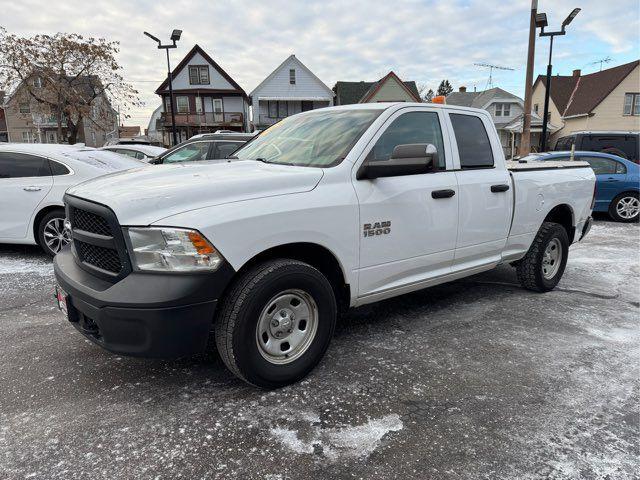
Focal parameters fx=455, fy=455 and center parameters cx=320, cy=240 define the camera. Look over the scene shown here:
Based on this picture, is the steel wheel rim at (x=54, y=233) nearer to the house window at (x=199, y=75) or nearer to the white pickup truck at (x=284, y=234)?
the white pickup truck at (x=284, y=234)

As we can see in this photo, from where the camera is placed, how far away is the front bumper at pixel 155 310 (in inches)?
95.9

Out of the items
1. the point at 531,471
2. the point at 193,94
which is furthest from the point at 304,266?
the point at 193,94

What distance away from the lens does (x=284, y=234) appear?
2797 mm

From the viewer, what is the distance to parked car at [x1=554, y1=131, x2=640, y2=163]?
1378 cm

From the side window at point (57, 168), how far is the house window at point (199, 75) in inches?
1509

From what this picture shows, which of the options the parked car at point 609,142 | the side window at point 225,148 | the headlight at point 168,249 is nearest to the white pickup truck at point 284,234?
the headlight at point 168,249

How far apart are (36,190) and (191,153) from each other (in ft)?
11.5

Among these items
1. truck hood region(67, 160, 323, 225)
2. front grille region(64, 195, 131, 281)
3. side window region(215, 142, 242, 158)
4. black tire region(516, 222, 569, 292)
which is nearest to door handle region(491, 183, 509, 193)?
black tire region(516, 222, 569, 292)

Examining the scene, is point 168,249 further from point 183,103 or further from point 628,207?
point 183,103

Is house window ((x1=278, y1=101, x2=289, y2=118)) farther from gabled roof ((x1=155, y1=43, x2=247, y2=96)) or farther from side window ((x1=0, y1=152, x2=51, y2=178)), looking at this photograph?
side window ((x1=0, y1=152, x2=51, y2=178))

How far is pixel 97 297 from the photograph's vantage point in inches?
100

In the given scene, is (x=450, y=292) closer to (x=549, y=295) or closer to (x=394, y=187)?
(x=549, y=295)

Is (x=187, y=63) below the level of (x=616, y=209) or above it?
above

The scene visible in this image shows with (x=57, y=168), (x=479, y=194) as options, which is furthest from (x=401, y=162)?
(x=57, y=168)
